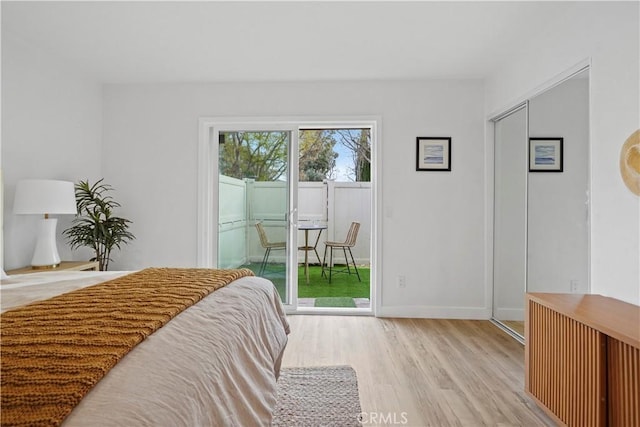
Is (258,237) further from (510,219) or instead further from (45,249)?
(510,219)

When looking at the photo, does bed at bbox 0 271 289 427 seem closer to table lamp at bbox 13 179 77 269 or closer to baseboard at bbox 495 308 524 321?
table lamp at bbox 13 179 77 269

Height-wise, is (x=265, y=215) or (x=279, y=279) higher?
(x=265, y=215)

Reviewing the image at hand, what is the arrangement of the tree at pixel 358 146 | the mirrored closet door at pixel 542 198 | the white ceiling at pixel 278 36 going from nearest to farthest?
the mirrored closet door at pixel 542 198 → the white ceiling at pixel 278 36 → the tree at pixel 358 146

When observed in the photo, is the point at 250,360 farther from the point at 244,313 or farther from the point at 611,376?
the point at 611,376

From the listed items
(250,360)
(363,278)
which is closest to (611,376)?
(250,360)

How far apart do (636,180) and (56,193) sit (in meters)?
3.78

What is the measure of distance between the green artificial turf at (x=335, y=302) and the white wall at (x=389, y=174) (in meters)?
0.78

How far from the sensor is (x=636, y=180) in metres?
1.76

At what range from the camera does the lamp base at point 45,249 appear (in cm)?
280

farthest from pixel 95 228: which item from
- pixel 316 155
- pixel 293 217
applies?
pixel 316 155

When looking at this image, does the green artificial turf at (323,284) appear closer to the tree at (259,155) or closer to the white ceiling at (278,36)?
the tree at (259,155)

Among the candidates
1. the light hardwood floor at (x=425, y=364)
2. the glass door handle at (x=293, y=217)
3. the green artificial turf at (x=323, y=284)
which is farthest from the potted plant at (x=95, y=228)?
the light hardwood floor at (x=425, y=364)

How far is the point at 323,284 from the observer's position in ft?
17.9

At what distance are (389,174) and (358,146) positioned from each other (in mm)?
3077
